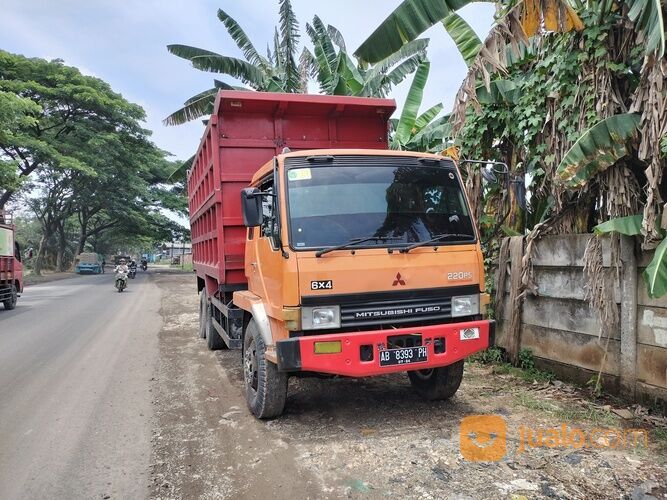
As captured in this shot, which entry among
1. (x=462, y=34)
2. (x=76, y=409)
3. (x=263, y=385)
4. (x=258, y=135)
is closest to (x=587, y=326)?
(x=263, y=385)

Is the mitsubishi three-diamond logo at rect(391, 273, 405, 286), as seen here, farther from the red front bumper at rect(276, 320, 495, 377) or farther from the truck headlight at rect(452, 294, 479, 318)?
the truck headlight at rect(452, 294, 479, 318)

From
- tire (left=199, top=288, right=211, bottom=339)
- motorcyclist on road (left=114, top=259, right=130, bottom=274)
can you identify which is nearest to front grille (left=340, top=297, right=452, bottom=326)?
tire (left=199, top=288, right=211, bottom=339)

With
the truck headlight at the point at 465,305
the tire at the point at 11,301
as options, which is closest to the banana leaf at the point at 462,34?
the truck headlight at the point at 465,305

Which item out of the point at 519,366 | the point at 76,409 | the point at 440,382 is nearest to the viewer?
the point at 440,382

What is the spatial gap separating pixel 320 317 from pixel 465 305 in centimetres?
128

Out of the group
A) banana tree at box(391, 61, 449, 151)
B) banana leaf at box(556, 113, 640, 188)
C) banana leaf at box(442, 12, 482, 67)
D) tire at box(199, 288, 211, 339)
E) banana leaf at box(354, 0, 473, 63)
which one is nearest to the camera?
banana leaf at box(556, 113, 640, 188)

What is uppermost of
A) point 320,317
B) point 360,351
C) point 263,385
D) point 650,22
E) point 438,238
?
point 650,22

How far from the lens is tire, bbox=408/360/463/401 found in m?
4.68

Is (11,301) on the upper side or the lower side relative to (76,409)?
upper

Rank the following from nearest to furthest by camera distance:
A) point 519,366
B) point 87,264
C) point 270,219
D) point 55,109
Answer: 1. point 270,219
2. point 519,366
3. point 55,109
4. point 87,264

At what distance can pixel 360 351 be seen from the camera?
384 centimetres

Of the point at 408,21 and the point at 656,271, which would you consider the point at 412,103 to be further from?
the point at 656,271

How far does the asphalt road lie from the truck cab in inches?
49.8

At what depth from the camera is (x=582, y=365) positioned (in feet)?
16.7
